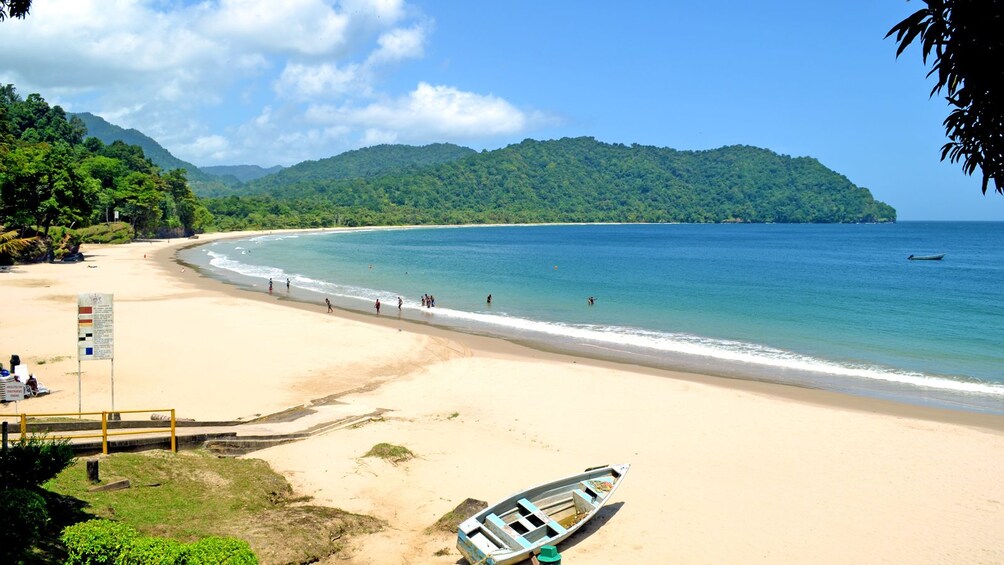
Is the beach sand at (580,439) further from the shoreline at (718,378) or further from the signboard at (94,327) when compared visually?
the signboard at (94,327)

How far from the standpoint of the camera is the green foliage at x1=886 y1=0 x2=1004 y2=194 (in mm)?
5402

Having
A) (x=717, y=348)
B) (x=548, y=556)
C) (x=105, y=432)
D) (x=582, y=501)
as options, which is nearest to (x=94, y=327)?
(x=105, y=432)

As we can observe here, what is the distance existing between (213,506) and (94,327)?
6657 millimetres

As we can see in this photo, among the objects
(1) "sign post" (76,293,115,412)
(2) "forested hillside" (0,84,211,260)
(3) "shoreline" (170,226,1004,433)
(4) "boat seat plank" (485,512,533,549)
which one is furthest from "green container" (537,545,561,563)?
(2) "forested hillside" (0,84,211,260)

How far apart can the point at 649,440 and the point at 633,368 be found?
30.8ft

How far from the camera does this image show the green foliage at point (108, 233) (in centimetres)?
8319

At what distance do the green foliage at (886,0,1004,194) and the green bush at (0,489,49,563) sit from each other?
9161 millimetres

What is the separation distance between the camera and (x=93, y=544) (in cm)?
689

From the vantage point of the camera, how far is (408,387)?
2250 centimetres

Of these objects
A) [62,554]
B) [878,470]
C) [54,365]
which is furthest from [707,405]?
[54,365]

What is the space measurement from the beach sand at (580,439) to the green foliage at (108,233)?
58531 mm

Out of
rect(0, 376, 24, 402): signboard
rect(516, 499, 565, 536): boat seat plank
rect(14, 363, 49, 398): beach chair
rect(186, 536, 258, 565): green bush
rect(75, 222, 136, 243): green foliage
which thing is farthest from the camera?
rect(75, 222, 136, 243): green foliage

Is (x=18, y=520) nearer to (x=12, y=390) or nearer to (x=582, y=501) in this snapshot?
(x=582, y=501)

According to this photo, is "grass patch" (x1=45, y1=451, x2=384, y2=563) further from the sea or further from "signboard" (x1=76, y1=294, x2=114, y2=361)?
the sea
